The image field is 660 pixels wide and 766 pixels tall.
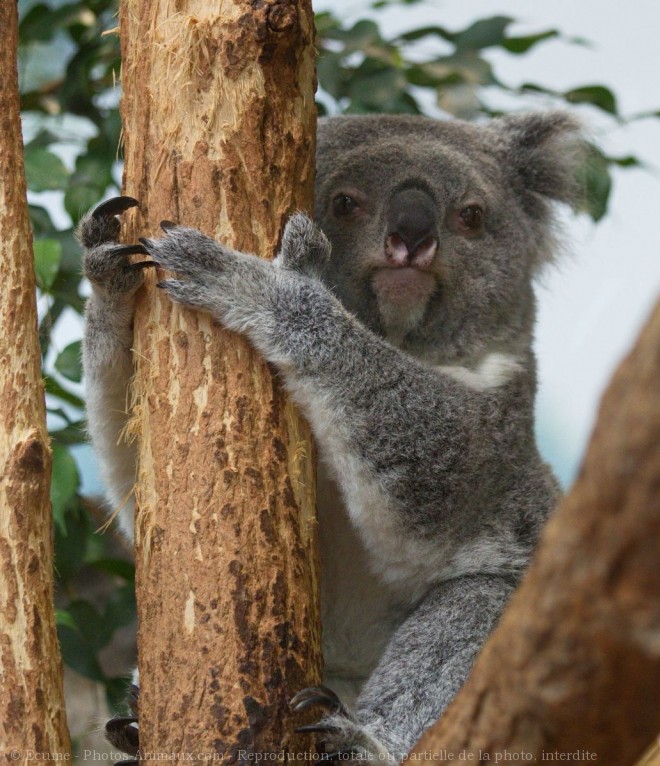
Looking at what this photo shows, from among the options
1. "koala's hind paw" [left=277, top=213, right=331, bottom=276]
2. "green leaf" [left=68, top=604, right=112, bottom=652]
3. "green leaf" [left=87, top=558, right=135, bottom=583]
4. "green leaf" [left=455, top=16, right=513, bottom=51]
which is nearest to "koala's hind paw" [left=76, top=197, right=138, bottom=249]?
"koala's hind paw" [left=277, top=213, right=331, bottom=276]

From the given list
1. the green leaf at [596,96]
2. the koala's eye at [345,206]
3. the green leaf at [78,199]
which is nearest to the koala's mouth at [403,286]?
the koala's eye at [345,206]

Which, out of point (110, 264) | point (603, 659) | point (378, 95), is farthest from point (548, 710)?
point (378, 95)

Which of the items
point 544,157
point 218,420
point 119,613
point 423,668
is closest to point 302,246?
point 218,420

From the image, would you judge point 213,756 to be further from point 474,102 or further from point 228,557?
A: point 474,102

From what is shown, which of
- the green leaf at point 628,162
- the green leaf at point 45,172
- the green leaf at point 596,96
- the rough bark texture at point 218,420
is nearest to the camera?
the rough bark texture at point 218,420

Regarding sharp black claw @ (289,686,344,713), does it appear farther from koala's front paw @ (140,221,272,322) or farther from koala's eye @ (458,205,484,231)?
koala's eye @ (458,205,484,231)

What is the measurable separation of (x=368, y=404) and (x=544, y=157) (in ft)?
4.56

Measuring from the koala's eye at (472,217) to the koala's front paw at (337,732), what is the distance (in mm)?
1538

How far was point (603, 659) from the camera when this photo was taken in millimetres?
1038

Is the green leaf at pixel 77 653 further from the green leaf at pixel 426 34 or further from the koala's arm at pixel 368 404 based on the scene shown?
the green leaf at pixel 426 34

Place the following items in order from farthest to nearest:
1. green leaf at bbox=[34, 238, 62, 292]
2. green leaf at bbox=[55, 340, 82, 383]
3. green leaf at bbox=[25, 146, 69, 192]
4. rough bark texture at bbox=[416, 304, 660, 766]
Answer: green leaf at bbox=[25, 146, 69, 192] < green leaf at bbox=[55, 340, 82, 383] < green leaf at bbox=[34, 238, 62, 292] < rough bark texture at bbox=[416, 304, 660, 766]

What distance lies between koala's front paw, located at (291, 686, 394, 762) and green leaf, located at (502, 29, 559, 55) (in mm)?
2744

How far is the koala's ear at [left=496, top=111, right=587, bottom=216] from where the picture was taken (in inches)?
130

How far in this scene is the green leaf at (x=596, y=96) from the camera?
12.1 ft
